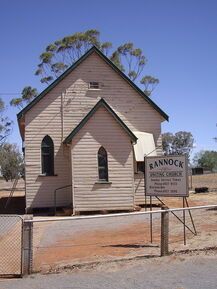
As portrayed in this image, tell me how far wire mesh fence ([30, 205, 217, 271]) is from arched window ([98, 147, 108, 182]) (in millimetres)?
4272

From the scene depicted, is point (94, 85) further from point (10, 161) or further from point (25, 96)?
point (10, 161)

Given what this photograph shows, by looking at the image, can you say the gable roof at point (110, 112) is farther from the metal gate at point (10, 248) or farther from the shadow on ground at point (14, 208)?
the shadow on ground at point (14, 208)

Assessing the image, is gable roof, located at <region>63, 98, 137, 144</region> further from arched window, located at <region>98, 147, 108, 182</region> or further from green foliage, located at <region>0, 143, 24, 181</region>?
green foliage, located at <region>0, 143, 24, 181</region>

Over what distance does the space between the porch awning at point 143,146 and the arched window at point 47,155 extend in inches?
181

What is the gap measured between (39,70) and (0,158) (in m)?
32.7

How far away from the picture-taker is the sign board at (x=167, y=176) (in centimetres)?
1305

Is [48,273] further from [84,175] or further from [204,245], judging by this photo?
[84,175]

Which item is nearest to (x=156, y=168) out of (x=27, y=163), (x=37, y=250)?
(x=37, y=250)

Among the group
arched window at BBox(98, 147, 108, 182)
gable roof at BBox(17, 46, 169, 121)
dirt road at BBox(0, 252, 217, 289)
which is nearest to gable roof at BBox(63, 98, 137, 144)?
arched window at BBox(98, 147, 108, 182)

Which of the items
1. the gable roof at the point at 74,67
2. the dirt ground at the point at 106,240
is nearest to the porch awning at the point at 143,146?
the gable roof at the point at 74,67

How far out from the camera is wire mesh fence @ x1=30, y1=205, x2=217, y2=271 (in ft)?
37.1

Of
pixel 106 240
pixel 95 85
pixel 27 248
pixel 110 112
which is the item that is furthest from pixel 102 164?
pixel 27 248

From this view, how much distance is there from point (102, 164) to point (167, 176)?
10808 mm

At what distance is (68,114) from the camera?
26109mm
